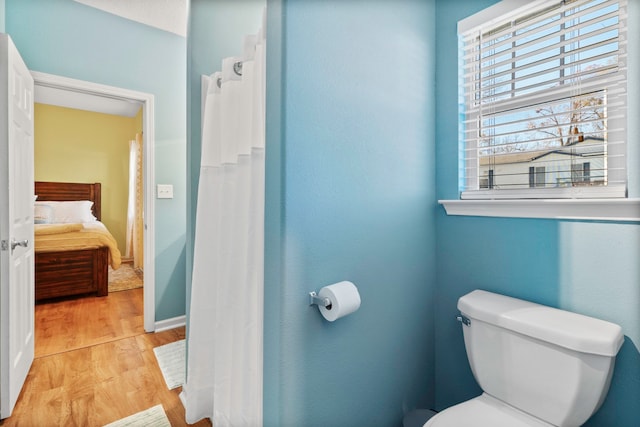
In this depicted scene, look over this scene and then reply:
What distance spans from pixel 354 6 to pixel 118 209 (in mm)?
5891

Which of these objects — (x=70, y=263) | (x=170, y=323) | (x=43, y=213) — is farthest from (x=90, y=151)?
(x=170, y=323)

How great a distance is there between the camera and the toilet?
91 cm

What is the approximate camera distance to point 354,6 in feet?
3.61

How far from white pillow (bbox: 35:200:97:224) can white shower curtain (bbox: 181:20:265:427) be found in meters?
4.81

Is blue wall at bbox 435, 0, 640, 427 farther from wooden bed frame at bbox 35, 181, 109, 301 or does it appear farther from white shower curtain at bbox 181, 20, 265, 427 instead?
wooden bed frame at bbox 35, 181, 109, 301

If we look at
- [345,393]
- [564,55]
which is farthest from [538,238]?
[345,393]

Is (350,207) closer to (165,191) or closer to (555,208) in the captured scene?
(555,208)

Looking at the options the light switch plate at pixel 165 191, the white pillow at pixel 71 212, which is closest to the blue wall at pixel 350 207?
the light switch plate at pixel 165 191

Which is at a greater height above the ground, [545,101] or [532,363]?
[545,101]

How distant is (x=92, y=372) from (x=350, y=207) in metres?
2.03

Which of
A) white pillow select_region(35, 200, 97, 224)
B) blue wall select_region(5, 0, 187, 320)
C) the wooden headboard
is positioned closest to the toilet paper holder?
blue wall select_region(5, 0, 187, 320)

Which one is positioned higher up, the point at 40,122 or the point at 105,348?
the point at 40,122

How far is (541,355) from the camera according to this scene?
Result: 985mm

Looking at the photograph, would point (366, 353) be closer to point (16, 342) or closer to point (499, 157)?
point (499, 157)
